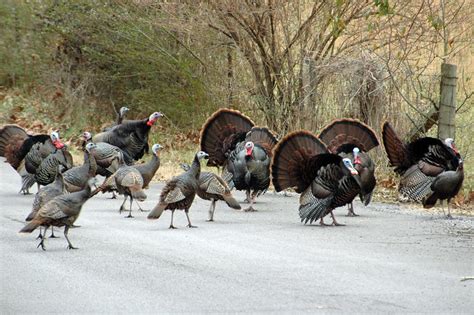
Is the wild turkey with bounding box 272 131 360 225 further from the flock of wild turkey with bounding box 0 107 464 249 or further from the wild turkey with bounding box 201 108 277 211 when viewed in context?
the wild turkey with bounding box 201 108 277 211

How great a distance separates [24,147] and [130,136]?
2351 mm

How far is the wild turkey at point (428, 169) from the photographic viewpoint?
12.4m

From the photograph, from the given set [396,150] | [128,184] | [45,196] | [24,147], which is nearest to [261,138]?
[396,150]

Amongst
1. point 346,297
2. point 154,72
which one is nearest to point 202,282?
point 346,297

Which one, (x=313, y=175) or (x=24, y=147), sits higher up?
(x=313, y=175)

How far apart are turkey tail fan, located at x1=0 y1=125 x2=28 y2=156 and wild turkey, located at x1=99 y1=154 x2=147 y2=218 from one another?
295cm

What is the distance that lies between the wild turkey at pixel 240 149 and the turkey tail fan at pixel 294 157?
114cm

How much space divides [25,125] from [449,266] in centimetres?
1742

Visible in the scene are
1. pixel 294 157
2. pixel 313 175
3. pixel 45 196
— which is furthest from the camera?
pixel 294 157

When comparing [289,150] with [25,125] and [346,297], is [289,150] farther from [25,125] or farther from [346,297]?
[25,125]

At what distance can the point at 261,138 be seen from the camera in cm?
1458

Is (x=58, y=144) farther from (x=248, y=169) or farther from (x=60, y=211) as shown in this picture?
(x=60, y=211)

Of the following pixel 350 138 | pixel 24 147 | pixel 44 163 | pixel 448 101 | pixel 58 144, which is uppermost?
pixel 448 101

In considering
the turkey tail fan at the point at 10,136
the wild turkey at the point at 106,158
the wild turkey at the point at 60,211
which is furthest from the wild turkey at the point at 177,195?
the turkey tail fan at the point at 10,136
